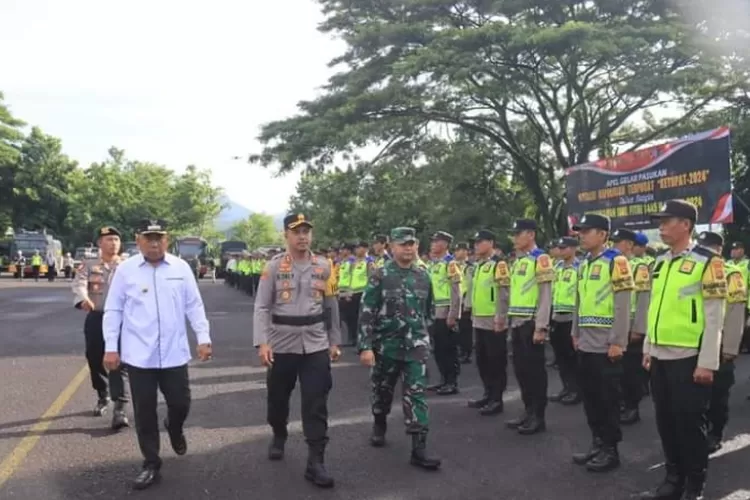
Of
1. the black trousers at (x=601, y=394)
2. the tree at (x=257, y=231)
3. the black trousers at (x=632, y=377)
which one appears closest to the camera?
the black trousers at (x=601, y=394)

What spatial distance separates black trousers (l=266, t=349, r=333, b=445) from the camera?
5.62 m

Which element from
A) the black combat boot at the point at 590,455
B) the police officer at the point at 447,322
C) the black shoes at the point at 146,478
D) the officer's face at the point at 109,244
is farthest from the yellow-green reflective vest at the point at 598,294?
the officer's face at the point at 109,244

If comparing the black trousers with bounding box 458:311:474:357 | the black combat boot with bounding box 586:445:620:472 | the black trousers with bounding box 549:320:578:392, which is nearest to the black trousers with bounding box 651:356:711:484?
the black combat boot with bounding box 586:445:620:472

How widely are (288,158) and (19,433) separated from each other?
1655cm

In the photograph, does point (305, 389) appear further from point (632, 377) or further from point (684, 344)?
point (632, 377)

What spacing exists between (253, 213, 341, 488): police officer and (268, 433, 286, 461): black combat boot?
42 cm

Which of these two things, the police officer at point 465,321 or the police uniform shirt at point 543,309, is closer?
the police uniform shirt at point 543,309

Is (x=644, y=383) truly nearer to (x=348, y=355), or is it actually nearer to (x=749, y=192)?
(x=348, y=355)

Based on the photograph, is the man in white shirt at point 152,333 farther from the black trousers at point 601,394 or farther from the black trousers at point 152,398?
the black trousers at point 601,394

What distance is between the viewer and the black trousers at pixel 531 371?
7.06 m

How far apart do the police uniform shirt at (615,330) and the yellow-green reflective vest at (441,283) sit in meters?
3.95

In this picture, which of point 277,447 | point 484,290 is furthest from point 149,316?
point 484,290

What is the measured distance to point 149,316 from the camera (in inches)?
219

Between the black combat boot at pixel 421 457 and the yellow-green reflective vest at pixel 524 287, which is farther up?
the yellow-green reflective vest at pixel 524 287
